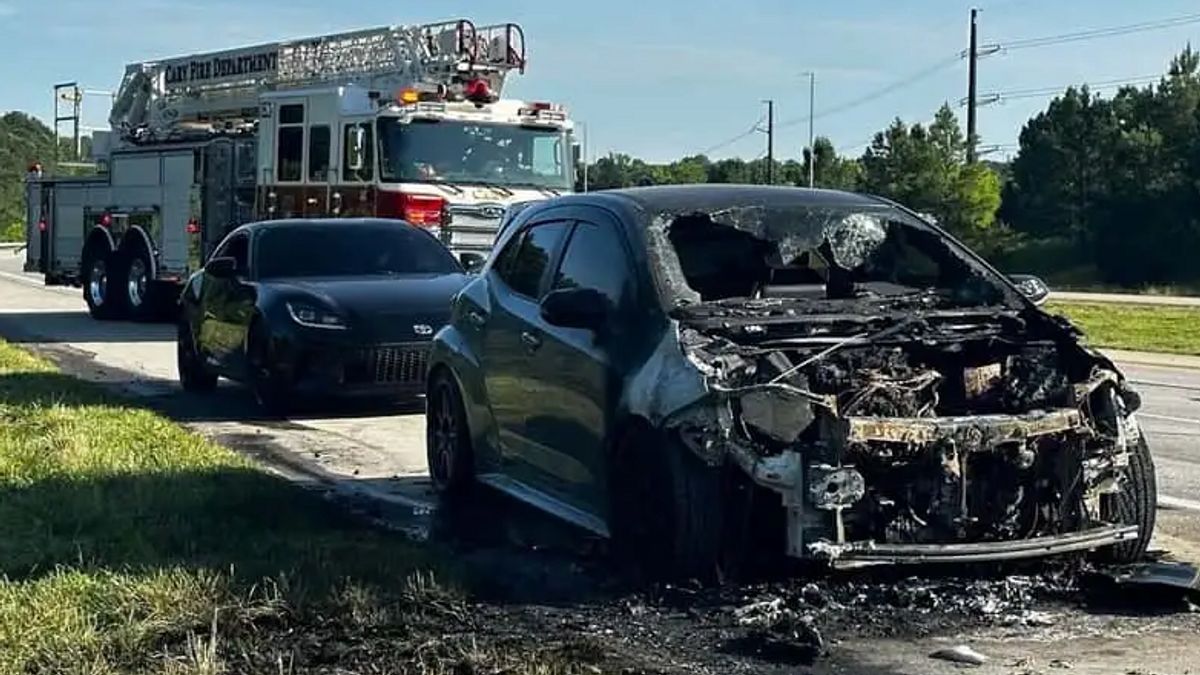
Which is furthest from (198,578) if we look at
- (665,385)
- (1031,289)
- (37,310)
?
(37,310)

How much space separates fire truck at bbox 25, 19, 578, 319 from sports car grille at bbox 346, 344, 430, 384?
20.3 ft

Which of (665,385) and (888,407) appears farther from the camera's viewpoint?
(665,385)

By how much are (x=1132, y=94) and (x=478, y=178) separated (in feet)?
197

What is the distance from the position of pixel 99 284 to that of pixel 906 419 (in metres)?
20.6

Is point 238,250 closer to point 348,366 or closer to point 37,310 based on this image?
point 348,366

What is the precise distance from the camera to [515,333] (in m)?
8.70

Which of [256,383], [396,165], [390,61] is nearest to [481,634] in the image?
[256,383]

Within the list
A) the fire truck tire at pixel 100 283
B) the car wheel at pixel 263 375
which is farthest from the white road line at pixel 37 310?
the car wheel at pixel 263 375

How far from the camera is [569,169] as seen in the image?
20.8 metres

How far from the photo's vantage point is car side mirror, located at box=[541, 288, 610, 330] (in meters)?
7.67

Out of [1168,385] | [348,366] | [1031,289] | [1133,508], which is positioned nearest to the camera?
[1133,508]

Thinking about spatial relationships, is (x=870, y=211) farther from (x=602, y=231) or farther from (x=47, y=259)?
(x=47, y=259)

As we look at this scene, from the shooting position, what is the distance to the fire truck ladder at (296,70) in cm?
2186

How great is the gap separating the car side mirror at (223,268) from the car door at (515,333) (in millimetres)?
6022
